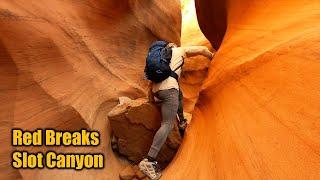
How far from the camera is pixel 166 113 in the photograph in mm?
4395

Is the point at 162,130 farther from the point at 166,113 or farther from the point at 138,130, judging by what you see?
the point at 138,130

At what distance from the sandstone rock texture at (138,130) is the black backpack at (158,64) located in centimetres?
40

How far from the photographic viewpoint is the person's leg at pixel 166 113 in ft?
14.1

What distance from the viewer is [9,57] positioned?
4.51 metres

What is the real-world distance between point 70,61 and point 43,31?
1.61 feet

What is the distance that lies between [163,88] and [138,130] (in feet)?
2.02

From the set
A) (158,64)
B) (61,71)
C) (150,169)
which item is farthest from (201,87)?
(61,71)

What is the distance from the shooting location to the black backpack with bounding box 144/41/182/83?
14.2 ft

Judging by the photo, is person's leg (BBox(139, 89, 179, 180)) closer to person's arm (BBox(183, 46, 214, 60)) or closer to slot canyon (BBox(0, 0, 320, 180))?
slot canyon (BBox(0, 0, 320, 180))

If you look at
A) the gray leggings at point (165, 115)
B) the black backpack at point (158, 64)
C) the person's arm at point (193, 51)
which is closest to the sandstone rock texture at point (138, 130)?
the gray leggings at point (165, 115)

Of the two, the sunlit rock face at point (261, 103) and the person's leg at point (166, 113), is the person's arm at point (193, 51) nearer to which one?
the sunlit rock face at point (261, 103)

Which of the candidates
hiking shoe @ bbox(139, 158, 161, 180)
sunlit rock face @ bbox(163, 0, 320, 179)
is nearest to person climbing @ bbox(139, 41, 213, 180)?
hiking shoe @ bbox(139, 158, 161, 180)

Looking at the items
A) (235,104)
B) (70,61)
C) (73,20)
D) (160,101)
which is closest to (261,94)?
(235,104)

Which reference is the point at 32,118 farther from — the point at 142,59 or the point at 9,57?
the point at 142,59
